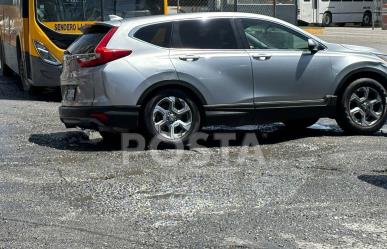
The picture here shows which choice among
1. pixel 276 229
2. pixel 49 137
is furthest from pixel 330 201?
pixel 49 137

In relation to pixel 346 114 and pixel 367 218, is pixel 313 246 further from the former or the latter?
pixel 346 114

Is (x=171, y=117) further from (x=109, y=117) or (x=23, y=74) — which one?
(x=23, y=74)

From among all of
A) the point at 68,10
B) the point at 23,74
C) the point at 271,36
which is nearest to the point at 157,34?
the point at 271,36

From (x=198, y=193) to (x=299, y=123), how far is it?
4.01 meters

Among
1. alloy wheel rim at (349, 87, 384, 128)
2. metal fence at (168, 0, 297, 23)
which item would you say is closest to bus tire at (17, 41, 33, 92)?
metal fence at (168, 0, 297, 23)

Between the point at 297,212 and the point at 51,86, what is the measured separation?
8835 mm

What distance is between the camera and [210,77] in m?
8.73

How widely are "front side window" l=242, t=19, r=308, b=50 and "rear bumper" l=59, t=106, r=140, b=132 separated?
6.20 feet

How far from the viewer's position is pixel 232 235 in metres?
5.38

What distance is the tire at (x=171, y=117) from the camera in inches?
338

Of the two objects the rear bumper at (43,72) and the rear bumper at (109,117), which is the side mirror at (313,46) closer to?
the rear bumper at (109,117)

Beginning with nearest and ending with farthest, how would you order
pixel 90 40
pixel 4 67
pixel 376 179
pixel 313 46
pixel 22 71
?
pixel 376 179
pixel 90 40
pixel 313 46
pixel 22 71
pixel 4 67

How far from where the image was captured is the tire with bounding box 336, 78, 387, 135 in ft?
30.7

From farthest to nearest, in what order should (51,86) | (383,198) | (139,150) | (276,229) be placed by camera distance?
(51,86)
(139,150)
(383,198)
(276,229)
